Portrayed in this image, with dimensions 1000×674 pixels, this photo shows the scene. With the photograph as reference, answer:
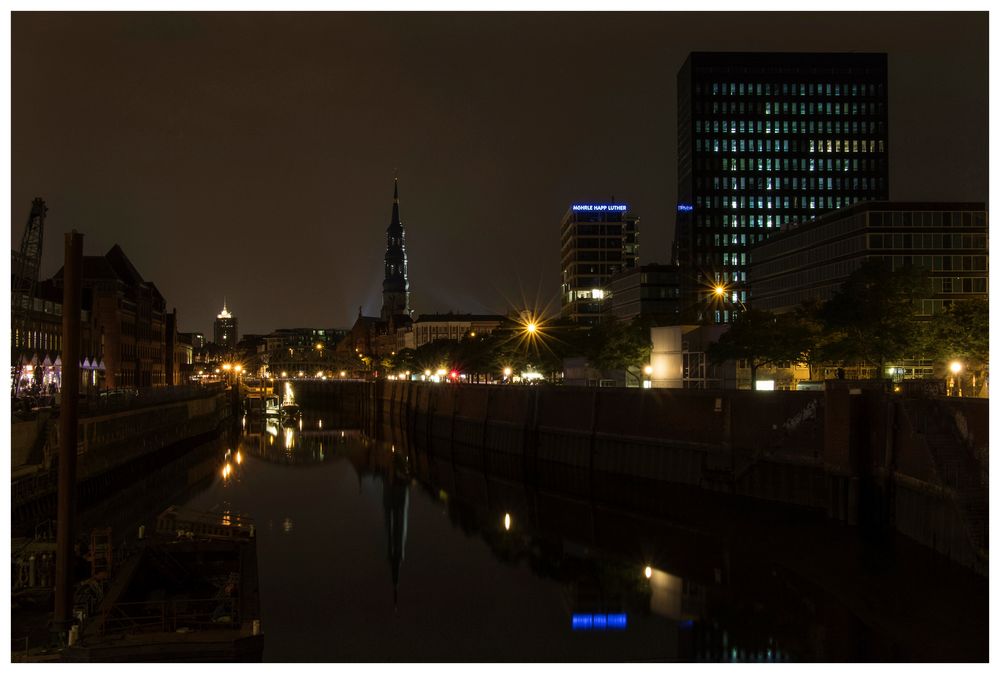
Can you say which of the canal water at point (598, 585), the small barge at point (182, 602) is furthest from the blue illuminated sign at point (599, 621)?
the small barge at point (182, 602)

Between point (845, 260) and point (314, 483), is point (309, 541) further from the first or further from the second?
point (845, 260)

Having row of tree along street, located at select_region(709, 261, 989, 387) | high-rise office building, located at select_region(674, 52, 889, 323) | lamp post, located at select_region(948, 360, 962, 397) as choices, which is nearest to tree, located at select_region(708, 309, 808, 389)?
row of tree along street, located at select_region(709, 261, 989, 387)

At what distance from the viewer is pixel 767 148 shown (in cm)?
17650

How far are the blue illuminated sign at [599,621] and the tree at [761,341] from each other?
38.8 metres

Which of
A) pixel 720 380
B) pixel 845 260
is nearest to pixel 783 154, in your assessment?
pixel 845 260

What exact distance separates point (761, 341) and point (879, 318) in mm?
9256

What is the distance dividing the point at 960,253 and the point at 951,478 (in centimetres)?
7802

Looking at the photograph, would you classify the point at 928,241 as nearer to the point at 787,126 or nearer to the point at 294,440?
the point at 787,126

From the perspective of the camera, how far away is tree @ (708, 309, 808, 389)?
2896 inches

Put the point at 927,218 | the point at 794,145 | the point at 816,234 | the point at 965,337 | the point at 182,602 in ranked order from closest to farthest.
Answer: the point at 182,602 → the point at 965,337 → the point at 927,218 → the point at 816,234 → the point at 794,145

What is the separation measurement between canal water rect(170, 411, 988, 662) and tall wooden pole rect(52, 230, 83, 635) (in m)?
7.09

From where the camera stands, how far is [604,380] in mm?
110875

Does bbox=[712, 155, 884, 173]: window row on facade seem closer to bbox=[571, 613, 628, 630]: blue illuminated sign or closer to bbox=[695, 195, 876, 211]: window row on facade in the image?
bbox=[695, 195, 876, 211]: window row on facade

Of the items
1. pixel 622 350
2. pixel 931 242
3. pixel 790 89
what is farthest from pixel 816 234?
pixel 790 89
